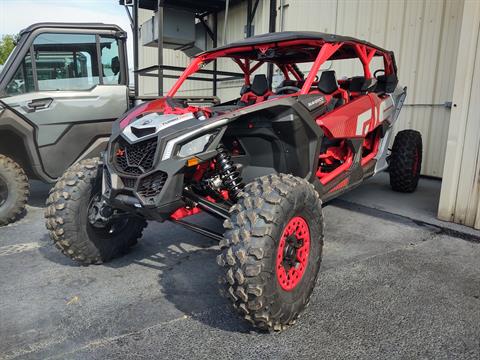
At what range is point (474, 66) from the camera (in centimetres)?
408

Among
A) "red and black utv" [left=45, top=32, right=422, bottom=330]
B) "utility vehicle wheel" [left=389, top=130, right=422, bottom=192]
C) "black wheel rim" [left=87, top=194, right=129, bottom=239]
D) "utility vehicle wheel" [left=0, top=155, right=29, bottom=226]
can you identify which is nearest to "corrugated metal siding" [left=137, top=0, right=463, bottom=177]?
"utility vehicle wheel" [left=389, top=130, right=422, bottom=192]

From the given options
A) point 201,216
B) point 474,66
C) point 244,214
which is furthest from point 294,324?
point 474,66

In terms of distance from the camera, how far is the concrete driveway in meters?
2.23

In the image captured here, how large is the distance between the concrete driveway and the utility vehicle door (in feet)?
4.64

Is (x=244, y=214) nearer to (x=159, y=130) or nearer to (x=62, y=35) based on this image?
(x=159, y=130)

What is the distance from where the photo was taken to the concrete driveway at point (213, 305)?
223 centimetres

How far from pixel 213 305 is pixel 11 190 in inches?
123

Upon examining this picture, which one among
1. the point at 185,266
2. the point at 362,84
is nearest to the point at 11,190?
the point at 185,266

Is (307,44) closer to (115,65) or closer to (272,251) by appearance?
(272,251)

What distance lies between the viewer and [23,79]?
4848mm

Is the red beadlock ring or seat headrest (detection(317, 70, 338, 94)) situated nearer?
the red beadlock ring

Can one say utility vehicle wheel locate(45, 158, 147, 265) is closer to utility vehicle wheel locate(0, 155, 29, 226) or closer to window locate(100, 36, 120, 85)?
utility vehicle wheel locate(0, 155, 29, 226)

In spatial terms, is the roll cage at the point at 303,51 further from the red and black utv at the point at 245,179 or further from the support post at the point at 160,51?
the support post at the point at 160,51

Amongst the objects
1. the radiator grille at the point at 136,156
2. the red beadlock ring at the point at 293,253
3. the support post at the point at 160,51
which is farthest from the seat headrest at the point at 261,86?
the support post at the point at 160,51
